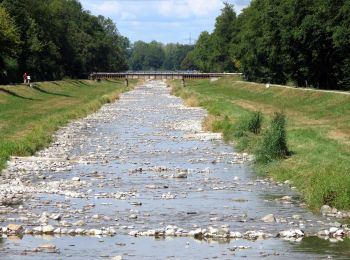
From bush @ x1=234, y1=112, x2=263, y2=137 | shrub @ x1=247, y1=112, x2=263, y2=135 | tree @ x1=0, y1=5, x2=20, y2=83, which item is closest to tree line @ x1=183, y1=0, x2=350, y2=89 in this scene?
tree @ x1=0, y1=5, x2=20, y2=83

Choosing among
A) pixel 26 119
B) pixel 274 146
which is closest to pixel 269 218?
pixel 274 146

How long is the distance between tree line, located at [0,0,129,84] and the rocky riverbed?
5967 centimetres

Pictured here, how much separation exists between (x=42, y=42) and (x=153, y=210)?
113m

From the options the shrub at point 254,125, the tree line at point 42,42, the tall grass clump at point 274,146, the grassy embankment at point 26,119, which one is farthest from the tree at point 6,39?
the tall grass clump at point 274,146

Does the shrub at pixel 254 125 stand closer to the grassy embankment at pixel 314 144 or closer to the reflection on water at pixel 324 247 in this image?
the grassy embankment at pixel 314 144

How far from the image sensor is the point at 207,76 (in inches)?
7032

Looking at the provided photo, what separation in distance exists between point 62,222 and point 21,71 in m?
106

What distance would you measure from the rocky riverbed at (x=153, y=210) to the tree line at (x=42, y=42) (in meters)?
59.7

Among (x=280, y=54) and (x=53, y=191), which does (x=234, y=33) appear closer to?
(x=280, y=54)

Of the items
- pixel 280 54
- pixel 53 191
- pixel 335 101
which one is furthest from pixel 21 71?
pixel 53 191

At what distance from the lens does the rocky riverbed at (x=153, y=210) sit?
Result: 16516 mm

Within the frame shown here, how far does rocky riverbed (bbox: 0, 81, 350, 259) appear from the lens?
16.5 meters

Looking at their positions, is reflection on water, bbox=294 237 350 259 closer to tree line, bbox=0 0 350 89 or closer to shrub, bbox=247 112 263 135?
shrub, bbox=247 112 263 135

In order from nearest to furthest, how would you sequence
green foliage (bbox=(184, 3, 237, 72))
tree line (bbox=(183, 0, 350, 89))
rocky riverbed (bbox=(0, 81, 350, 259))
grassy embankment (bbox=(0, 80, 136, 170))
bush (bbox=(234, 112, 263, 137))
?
rocky riverbed (bbox=(0, 81, 350, 259)) → grassy embankment (bbox=(0, 80, 136, 170)) → bush (bbox=(234, 112, 263, 137)) → tree line (bbox=(183, 0, 350, 89)) → green foliage (bbox=(184, 3, 237, 72))
